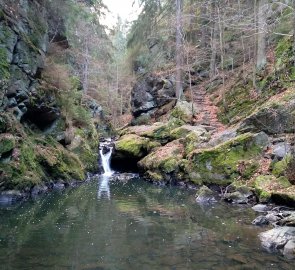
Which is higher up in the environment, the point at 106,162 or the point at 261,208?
the point at 106,162

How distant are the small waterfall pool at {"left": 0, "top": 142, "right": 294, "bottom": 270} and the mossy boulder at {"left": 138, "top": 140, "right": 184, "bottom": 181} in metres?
4.21

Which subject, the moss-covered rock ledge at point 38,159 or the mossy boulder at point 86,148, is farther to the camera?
the mossy boulder at point 86,148

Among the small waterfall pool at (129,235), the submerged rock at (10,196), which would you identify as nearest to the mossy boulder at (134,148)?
the small waterfall pool at (129,235)

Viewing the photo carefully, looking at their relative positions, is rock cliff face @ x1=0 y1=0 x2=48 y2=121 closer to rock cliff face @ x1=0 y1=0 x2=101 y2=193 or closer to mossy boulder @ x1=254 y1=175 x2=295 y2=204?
rock cliff face @ x1=0 y1=0 x2=101 y2=193

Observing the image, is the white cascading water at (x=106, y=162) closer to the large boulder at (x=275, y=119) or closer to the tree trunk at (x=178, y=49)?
the tree trunk at (x=178, y=49)

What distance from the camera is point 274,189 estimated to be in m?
12.8

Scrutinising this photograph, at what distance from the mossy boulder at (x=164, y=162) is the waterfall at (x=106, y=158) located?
12.0ft

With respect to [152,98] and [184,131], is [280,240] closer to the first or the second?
[184,131]

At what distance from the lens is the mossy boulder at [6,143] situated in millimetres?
14336

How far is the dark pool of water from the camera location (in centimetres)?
725

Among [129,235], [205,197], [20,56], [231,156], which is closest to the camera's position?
[129,235]

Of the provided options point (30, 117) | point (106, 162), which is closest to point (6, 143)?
point (30, 117)

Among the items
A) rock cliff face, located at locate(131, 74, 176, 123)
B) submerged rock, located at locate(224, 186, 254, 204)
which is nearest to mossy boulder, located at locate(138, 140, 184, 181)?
submerged rock, located at locate(224, 186, 254, 204)

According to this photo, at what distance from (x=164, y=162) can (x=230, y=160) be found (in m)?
4.25
